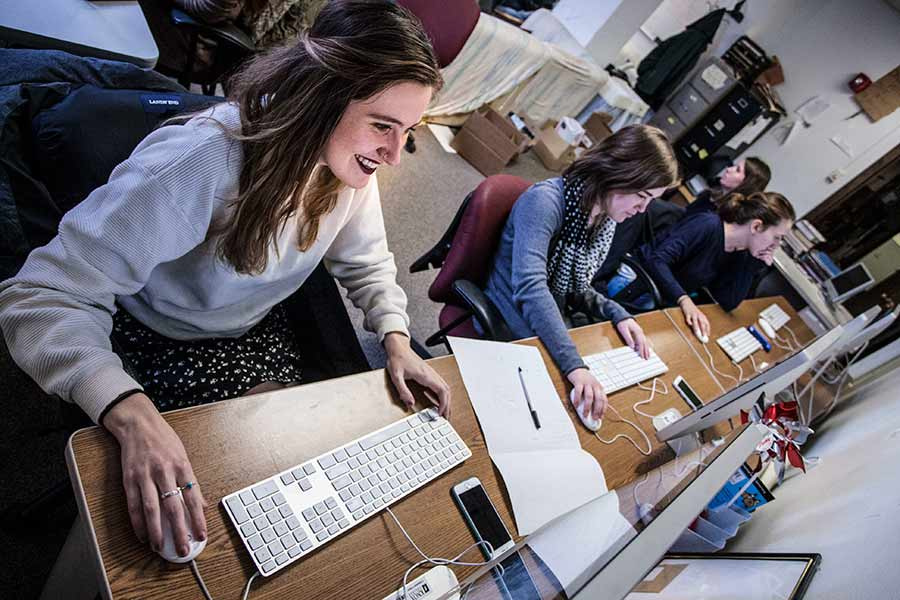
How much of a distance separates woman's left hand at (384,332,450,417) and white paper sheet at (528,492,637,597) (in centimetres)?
34

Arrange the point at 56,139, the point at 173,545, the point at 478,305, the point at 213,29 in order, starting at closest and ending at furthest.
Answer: the point at 173,545, the point at 56,139, the point at 478,305, the point at 213,29

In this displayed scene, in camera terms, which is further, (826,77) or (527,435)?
(826,77)

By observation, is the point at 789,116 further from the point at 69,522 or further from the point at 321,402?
the point at 69,522

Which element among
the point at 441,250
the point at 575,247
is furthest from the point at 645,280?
the point at 441,250

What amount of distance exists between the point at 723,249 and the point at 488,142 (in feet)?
6.23

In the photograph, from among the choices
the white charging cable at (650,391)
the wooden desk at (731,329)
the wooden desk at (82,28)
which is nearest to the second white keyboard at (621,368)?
the white charging cable at (650,391)

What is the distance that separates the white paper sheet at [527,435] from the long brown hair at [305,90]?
56 cm

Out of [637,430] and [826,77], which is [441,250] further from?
[826,77]

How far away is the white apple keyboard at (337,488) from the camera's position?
655 millimetres

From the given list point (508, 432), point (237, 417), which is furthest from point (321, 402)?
point (508, 432)

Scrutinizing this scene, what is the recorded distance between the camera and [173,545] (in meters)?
0.58

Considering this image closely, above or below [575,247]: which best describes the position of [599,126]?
above

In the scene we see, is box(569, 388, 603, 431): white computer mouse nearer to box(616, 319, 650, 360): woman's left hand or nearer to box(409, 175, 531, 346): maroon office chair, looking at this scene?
box(409, 175, 531, 346): maroon office chair

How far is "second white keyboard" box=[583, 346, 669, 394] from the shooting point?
140 centimetres
